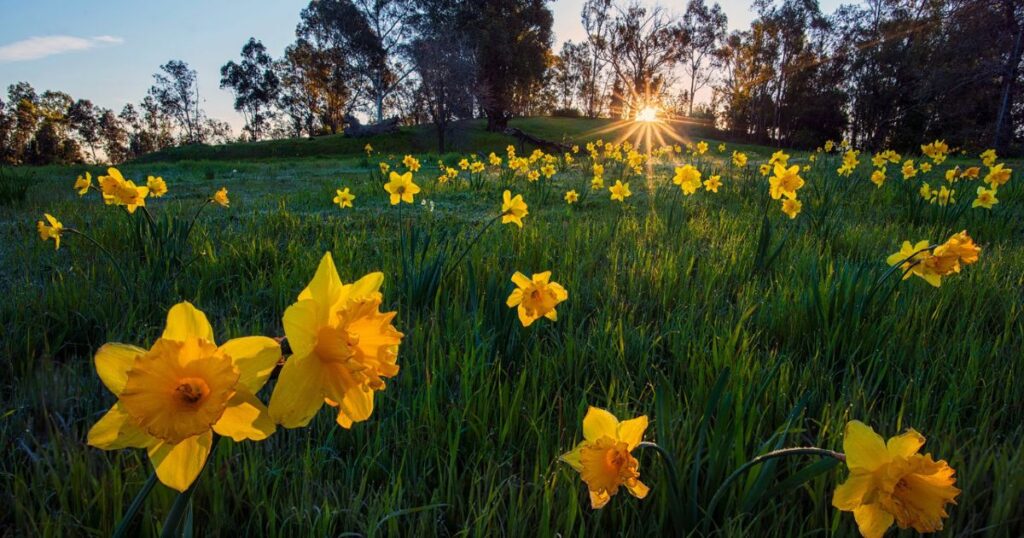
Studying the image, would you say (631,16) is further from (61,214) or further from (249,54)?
(61,214)

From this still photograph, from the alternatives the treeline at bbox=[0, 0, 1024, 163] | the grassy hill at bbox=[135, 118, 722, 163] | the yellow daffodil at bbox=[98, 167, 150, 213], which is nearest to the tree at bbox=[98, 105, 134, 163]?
the treeline at bbox=[0, 0, 1024, 163]

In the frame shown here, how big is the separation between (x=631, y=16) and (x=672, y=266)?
4629 centimetres

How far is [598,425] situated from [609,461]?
0.33 ft

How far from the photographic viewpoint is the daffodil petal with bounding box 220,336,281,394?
585mm

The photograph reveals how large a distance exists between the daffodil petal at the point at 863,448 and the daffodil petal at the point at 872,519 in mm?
80

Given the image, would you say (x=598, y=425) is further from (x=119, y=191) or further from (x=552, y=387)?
(x=119, y=191)

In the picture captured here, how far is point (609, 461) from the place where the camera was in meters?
0.86

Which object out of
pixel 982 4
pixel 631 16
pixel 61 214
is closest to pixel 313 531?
pixel 61 214

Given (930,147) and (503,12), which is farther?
(503,12)

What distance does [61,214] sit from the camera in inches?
166

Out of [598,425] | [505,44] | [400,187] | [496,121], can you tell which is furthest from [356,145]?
[598,425]

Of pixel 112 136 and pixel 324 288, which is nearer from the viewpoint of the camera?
pixel 324 288

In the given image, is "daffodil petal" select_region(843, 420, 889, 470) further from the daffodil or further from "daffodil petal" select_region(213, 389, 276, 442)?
"daffodil petal" select_region(213, 389, 276, 442)

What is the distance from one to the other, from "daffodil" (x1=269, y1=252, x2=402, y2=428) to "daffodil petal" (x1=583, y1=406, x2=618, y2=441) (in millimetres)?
432
